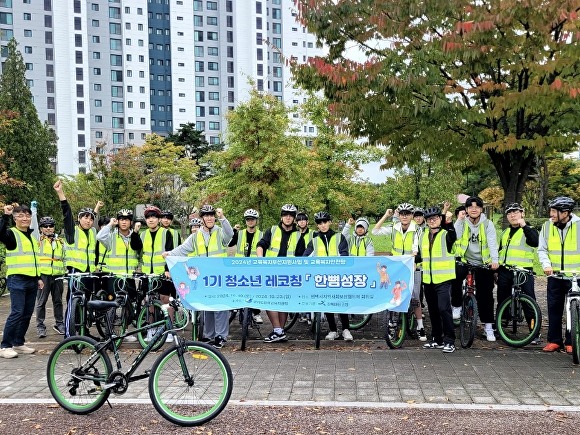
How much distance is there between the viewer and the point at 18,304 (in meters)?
8.55

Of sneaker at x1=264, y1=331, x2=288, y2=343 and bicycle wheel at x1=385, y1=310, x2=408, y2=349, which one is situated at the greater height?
bicycle wheel at x1=385, y1=310, x2=408, y2=349

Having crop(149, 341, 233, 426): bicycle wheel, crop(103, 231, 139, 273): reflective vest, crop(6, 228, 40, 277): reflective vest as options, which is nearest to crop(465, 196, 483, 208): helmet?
crop(149, 341, 233, 426): bicycle wheel

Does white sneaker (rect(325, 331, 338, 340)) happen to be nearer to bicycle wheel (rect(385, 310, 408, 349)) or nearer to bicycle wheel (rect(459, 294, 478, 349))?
bicycle wheel (rect(385, 310, 408, 349))

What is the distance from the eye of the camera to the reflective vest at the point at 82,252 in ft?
31.2

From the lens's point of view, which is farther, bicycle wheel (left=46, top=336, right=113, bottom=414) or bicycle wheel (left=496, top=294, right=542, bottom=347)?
bicycle wheel (left=496, top=294, right=542, bottom=347)

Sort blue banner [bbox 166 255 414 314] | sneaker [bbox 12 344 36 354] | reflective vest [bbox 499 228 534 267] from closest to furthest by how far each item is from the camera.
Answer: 1. blue banner [bbox 166 255 414 314]
2. sneaker [bbox 12 344 36 354]
3. reflective vest [bbox 499 228 534 267]

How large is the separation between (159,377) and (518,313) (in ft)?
18.9

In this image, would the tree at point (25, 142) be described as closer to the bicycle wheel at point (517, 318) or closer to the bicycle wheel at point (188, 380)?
the bicycle wheel at point (517, 318)

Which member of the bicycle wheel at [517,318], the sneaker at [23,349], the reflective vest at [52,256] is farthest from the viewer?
the reflective vest at [52,256]

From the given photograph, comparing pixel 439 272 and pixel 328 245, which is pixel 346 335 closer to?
pixel 328 245

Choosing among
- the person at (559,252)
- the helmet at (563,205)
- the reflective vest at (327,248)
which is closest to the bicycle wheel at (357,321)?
the reflective vest at (327,248)

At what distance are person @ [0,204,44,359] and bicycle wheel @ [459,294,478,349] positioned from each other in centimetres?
653

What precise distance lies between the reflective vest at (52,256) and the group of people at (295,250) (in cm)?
2

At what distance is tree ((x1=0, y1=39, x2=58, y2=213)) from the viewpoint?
4297cm
